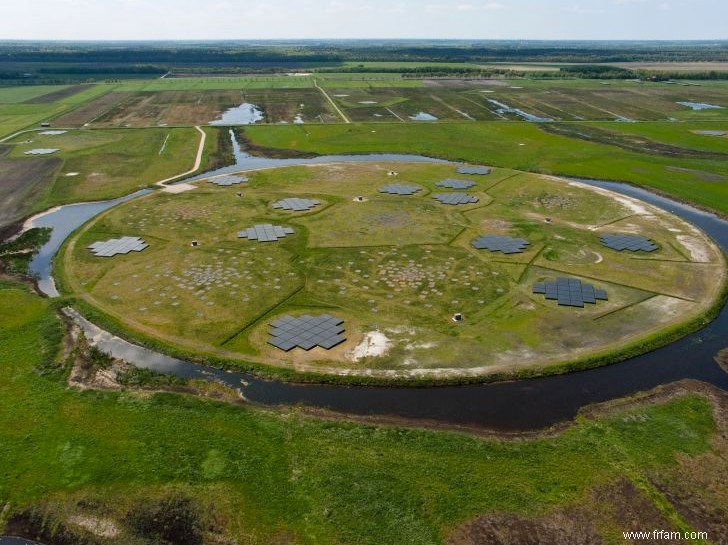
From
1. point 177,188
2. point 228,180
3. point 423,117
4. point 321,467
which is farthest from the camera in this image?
point 423,117

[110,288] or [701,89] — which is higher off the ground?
[701,89]

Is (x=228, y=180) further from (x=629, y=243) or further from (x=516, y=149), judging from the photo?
(x=629, y=243)

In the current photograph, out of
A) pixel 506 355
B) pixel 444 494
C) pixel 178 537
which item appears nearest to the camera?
pixel 178 537

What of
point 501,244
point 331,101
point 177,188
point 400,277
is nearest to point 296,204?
point 177,188

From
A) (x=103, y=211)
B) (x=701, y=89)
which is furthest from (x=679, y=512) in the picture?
(x=701, y=89)

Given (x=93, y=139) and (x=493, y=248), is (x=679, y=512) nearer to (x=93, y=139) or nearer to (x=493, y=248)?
(x=493, y=248)

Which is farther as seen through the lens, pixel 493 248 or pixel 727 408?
pixel 493 248

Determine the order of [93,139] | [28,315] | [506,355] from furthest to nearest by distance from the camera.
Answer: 1. [93,139]
2. [28,315]
3. [506,355]
